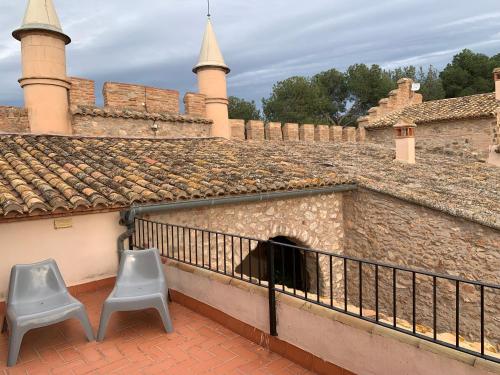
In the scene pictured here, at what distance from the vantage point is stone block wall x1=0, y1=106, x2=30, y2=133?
8340 millimetres

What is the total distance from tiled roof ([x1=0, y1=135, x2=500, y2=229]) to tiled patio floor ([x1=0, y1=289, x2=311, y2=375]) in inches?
71.4

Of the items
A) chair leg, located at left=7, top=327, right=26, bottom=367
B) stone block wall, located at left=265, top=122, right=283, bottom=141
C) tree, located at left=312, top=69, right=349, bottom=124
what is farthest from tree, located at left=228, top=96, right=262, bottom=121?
chair leg, located at left=7, top=327, right=26, bottom=367

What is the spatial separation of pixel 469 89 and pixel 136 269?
34999mm

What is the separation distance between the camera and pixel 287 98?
35.0 meters

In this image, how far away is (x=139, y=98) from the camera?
10.3 meters

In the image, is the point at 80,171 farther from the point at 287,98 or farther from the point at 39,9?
the point at 287,98

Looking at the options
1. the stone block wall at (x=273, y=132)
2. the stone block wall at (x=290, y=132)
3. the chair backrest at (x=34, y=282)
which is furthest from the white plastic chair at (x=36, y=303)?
the stone block wall at (x=290, y=132)

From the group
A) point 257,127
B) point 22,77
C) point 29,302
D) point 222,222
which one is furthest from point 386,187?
point 22,77

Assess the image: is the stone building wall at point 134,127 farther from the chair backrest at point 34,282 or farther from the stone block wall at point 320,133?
the chair backrest at point 34,282

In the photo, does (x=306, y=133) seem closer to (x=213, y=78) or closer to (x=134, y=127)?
(x=213, y=78)

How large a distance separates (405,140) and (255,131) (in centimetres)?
506

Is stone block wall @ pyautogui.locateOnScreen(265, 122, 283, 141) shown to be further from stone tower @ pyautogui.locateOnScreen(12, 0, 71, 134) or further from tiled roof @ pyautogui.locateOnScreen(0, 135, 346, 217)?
stone tower @ pyautogui.locateOnScreen(12, 0, 71, 134)

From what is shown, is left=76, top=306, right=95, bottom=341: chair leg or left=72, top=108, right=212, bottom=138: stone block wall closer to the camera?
left=76, top=306, right=95, bottom=341: chair leg

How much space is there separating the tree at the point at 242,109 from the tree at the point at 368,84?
9.62 m
